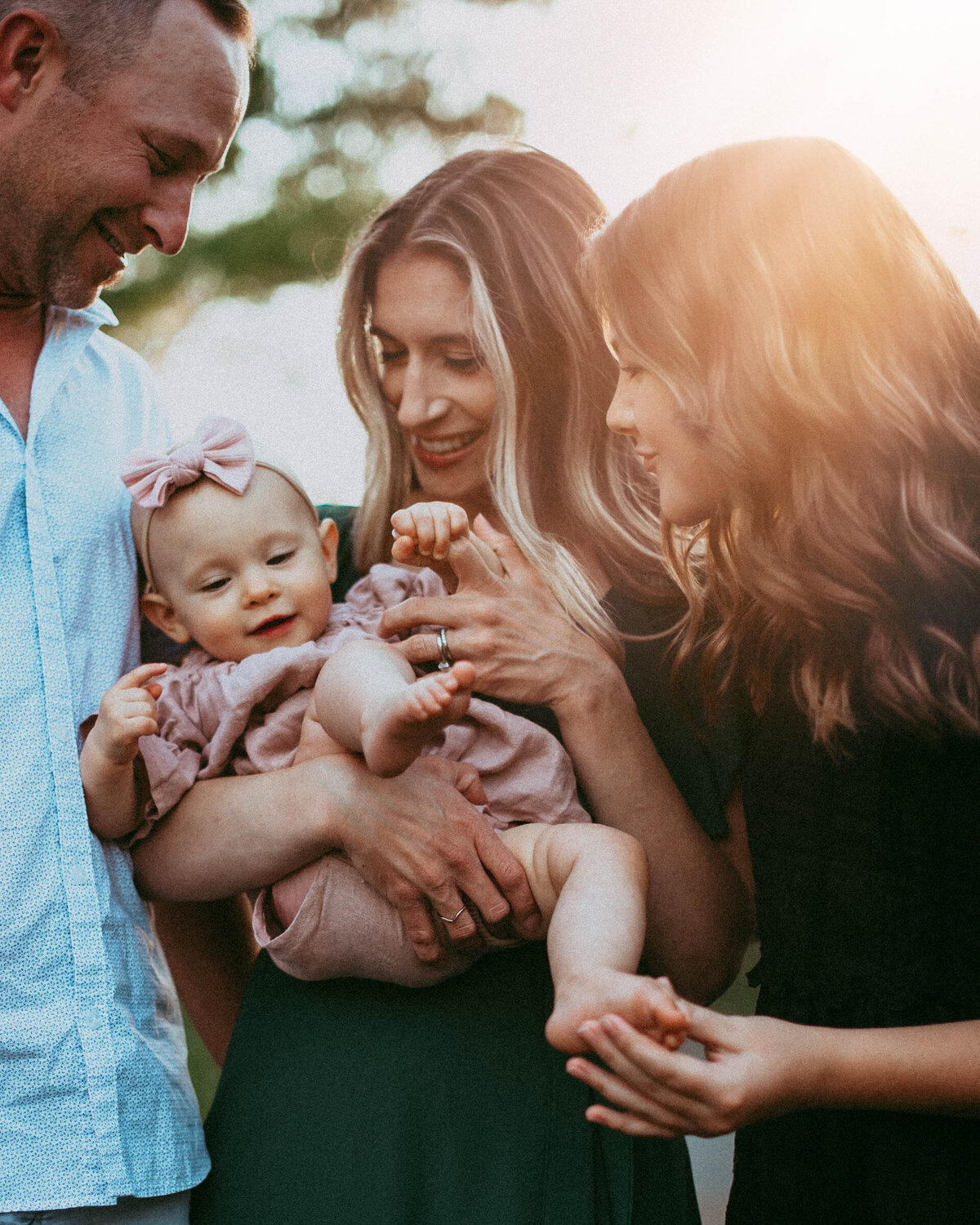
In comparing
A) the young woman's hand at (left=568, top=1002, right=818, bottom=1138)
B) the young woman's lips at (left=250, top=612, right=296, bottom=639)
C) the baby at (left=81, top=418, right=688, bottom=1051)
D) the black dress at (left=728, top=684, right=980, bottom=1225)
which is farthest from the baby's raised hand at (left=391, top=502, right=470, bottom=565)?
the young woman's hand at (left=568, top=1002, right=818, bottom=1138)

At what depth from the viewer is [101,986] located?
168cm

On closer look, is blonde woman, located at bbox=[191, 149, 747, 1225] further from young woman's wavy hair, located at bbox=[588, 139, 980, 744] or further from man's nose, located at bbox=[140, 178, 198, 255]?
man's nose, located at bbox=[140, 178, 198, 255]

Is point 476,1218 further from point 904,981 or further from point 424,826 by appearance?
point 904,981

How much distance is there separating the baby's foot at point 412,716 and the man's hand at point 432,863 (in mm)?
152

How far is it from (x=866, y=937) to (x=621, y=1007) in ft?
1.43

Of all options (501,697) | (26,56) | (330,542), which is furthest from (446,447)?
(26,56)

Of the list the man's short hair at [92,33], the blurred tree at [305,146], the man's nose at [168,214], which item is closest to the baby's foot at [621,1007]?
the man's nose at [168,214]

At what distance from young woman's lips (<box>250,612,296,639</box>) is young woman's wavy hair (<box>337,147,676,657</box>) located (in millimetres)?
378

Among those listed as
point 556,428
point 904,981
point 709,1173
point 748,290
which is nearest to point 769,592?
point 748,290

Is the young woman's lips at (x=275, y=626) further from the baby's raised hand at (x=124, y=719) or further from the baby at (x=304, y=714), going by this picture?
the baby's raised hand at (x=124, y=719)

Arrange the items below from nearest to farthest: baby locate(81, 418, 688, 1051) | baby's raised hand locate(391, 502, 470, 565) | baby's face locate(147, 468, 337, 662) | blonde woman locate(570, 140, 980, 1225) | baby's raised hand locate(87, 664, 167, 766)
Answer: blonde woman locate(570, 140, 980, 1225)
baby locate(81, 418, 688, 1051)
baby's raised hand locate(87, 664, 167, 766)
baby's raised hand locate(391, 502, 470, 565)
baby's face locate(147, 468, 337, 662)

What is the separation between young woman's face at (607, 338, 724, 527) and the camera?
1.67m

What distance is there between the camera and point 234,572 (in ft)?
6.42

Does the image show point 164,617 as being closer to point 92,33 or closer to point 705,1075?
point 92,33
